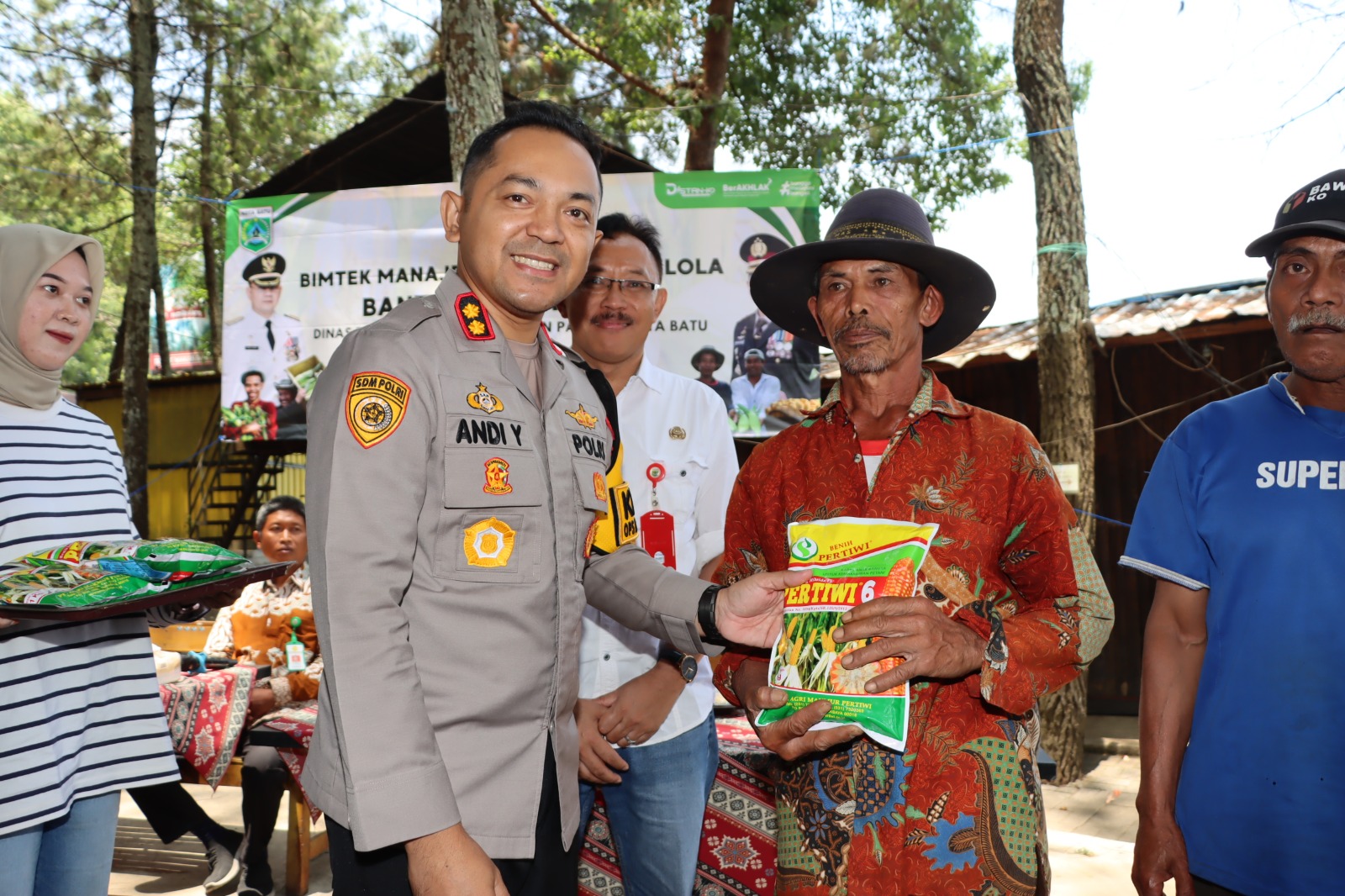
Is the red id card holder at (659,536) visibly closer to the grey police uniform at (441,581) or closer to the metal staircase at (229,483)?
the grey police uniform at (441,581)

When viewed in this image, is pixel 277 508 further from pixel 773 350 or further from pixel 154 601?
pixel 773 350

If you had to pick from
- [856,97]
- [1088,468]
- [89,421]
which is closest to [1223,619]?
[89,421]

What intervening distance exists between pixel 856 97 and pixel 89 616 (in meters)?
14.4

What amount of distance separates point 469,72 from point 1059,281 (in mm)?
4911

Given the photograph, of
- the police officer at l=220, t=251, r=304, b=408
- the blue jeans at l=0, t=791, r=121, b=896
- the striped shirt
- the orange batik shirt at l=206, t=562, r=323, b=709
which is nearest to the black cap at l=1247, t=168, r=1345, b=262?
the striped shirt

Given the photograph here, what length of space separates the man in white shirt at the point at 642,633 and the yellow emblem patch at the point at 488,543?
44.6 inches

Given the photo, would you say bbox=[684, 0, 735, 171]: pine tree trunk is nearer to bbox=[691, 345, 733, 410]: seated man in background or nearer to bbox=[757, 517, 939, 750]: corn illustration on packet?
bbox=[691, 345, 733, 410]: seated man in background

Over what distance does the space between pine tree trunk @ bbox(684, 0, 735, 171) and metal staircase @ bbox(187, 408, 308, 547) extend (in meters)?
8.47

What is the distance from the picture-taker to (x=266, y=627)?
5727mm

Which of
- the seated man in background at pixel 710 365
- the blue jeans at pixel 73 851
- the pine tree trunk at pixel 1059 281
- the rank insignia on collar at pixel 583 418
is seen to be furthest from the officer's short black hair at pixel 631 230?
the pine tree trunk at pixel 1059 281

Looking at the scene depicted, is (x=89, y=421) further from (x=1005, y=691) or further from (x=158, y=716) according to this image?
(x=1005, y=691)

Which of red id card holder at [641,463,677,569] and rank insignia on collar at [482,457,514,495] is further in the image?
red id card holder at [641,463,677,569]

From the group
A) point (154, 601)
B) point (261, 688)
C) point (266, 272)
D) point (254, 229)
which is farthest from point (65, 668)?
point (254, 229)

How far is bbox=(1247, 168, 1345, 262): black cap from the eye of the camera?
220 cm
